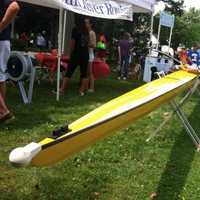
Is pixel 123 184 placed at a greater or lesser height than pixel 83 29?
lesser

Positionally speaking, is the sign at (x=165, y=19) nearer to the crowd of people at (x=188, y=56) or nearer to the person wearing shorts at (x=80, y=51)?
the crowd of people at (x=188, y=56)

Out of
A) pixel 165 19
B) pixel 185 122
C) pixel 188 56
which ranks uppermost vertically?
pixel 165 19

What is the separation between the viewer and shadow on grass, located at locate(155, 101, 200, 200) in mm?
4984

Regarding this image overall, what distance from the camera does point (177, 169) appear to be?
577 centimetres

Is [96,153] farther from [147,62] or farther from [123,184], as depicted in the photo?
[147,62]

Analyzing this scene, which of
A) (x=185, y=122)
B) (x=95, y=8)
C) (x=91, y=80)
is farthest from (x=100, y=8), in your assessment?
(x=185, y=122)

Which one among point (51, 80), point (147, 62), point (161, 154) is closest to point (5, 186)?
point (161, 154)

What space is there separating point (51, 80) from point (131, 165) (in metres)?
6.75

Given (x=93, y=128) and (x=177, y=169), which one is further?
(x=177, y=169)

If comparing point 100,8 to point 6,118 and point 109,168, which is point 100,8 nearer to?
point 6,118

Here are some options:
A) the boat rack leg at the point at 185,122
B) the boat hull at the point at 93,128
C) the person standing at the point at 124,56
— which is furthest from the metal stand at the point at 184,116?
the person standing at the point at 124,56

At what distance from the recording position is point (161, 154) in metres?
6.30

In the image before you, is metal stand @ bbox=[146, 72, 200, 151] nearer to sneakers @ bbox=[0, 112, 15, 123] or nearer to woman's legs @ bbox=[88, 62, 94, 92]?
sneakers @ bbox=[0, 112, 15, 123]

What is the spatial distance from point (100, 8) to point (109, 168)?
17.5 feet
